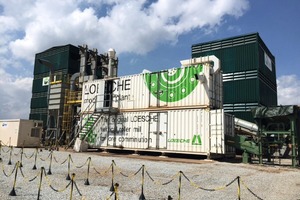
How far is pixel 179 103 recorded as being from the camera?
814 inches

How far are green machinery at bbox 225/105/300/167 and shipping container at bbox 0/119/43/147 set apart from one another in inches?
850

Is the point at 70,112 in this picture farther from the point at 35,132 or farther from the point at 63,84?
the point at 35,132

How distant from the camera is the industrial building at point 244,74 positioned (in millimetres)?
31531

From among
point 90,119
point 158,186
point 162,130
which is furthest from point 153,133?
point 158,186

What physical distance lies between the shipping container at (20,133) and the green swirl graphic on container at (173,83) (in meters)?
15.6

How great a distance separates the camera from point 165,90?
70.8ft

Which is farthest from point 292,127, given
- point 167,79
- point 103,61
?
point 103,61

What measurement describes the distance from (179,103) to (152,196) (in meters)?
12.5

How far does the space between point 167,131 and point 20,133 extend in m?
17.4

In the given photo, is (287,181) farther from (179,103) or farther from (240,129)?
(240,129)

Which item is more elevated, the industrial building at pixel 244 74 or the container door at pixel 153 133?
the industrial building at pixel 244 74

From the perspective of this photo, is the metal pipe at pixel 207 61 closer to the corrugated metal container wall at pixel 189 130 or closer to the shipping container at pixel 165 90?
the shipping container at pixel 165 90

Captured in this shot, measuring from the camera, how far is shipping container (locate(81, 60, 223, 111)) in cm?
1983

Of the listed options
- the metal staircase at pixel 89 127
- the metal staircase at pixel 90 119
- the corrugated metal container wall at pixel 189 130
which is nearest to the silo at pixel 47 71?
Answer: the metal staircase at pixel 90 119
